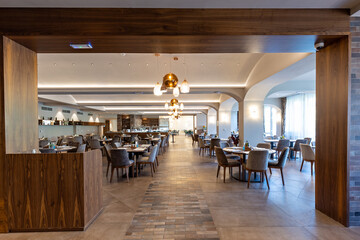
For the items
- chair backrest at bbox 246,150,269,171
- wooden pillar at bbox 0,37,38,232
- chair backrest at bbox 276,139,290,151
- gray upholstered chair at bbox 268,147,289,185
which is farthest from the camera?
chair backrest at bbox 276,139,290,151

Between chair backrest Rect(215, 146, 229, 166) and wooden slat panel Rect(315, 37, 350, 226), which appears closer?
wooden slat panel Rect(315, 37, 350, 226)

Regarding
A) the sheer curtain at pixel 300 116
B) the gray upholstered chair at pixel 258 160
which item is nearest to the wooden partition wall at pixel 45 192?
the gray upholstered chair at pixel 258 160

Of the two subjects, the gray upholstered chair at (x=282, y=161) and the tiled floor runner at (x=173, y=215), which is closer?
the tiled floor runner at (x=173, y=215)

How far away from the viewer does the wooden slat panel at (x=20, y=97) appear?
2725mm

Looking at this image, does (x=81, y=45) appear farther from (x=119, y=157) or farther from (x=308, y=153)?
(x=308, y=153)

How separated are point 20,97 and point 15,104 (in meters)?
0.14

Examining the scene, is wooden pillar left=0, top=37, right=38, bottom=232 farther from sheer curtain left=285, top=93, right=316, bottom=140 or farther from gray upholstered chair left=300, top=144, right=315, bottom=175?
sheer curtain left=285, top=93, right=316, bottom=140

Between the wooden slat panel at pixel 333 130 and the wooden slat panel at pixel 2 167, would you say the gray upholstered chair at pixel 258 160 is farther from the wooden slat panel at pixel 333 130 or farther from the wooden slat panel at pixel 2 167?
the wooden slat panel at pixel 2 167

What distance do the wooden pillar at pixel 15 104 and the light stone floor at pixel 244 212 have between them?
113cm

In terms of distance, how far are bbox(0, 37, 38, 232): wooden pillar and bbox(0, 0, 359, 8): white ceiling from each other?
0.70 meters

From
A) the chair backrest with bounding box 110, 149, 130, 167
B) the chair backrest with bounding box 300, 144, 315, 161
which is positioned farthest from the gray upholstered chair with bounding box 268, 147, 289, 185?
the chair backrest with bounding box 110, 149, 130, 167

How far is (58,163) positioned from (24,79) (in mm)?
1453

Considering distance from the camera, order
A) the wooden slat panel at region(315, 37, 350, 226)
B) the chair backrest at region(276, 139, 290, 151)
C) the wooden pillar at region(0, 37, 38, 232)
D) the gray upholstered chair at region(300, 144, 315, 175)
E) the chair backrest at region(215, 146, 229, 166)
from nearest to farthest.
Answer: the wooden pillar at region(0, 37, 38, 232) → the wooden slat panel at region(315, 37, 350, 226) → the chair backrest at region(215, 146, 229, 166) → the gray upholstered chair at region(300, 144, 315, 175) → the chair backrest at region(276, 139, 290, 151)

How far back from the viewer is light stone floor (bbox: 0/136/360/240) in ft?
8.48
